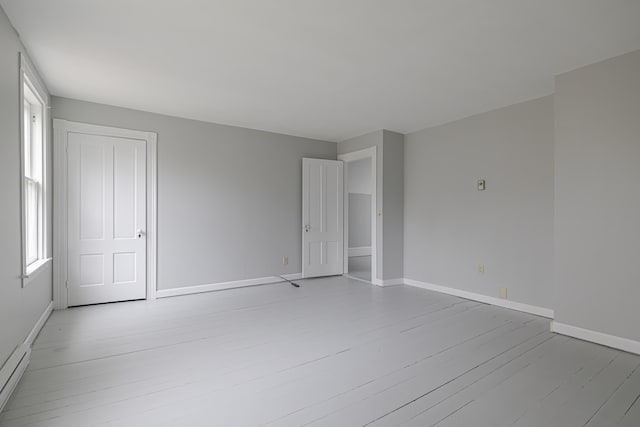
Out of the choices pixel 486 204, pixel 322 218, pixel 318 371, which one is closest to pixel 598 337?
pixel 486 204

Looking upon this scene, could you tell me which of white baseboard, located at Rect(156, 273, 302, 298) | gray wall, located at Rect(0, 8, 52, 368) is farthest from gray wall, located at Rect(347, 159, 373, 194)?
gray wall, located at Rect(0, 8, 52, 368)

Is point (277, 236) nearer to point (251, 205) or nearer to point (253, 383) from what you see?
point (251, 205)

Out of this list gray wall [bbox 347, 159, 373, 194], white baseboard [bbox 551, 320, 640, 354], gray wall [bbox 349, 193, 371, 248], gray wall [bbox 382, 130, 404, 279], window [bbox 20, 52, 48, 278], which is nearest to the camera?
white baseboard [bbox 551, 320, 640, 354]

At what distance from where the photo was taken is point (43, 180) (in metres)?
3.29

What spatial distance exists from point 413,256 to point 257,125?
3175mm

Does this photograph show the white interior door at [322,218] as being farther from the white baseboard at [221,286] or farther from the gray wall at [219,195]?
the white baseboard at [221,286]

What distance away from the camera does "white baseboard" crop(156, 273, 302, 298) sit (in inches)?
168

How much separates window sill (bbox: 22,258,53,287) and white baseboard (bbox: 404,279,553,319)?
458 centimetres

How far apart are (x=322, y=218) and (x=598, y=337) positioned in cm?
380

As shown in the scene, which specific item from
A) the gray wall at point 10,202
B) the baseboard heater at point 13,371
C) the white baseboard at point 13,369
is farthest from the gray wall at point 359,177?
the baseboard heater at point 13,371

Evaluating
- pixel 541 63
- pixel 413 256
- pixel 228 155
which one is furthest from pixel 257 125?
pixel 541 63

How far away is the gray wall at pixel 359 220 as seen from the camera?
8742mm

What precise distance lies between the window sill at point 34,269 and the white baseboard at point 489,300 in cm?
458

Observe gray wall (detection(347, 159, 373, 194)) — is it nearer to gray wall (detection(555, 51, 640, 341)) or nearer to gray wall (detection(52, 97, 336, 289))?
gray wall (detection(52, 97, 336, 289))
